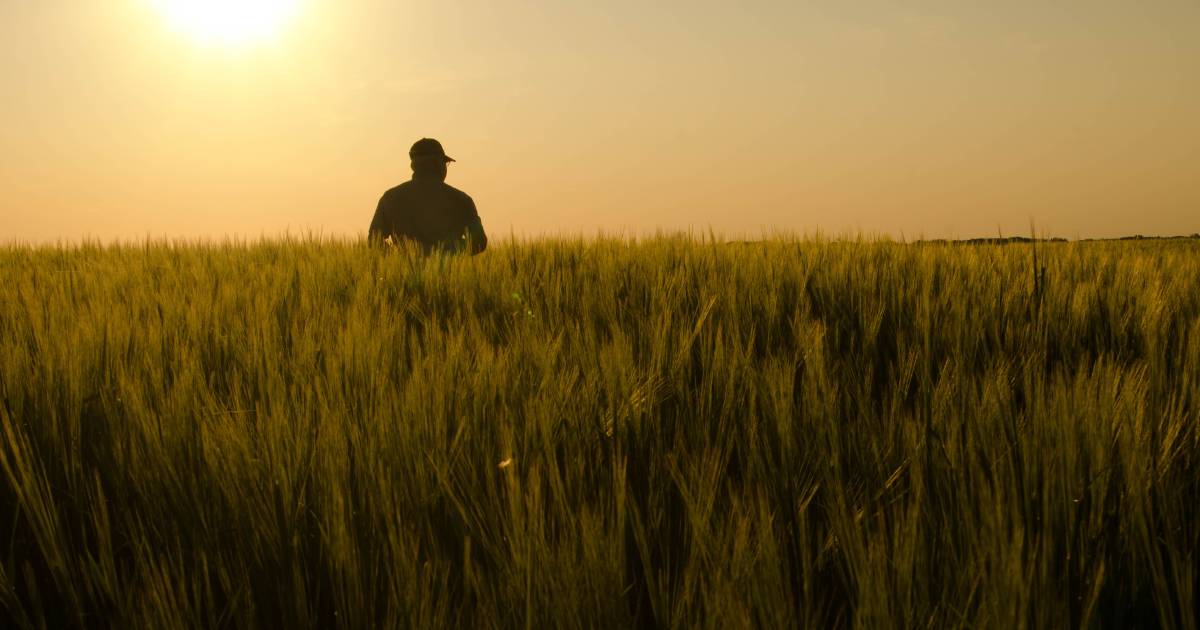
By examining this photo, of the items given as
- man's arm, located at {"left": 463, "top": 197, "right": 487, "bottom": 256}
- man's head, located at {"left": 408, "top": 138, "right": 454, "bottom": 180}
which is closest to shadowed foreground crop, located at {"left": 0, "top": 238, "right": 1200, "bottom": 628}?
man's arm, located at {"left": 463, "top": 197, "right": 487, "bottom": 256}

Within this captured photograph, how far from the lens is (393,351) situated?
5.53ft

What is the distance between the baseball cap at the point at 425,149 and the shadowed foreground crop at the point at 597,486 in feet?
13.8

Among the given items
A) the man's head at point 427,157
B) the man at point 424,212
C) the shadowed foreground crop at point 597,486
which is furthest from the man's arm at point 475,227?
the shadowed foreground crop at point 597,486

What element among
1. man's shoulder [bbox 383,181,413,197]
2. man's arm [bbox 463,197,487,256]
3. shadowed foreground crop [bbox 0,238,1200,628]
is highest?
man's shoulder [bbox 383,181,413,197]

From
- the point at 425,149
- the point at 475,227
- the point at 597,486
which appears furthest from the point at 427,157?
the point at 597,486

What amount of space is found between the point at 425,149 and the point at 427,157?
0.25ft

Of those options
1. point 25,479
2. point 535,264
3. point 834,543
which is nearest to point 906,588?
point 834,543

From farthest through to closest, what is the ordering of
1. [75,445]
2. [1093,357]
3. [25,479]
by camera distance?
[1093,357] < [75,445] < [25,479]

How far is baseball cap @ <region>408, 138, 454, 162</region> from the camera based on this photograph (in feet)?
19.3

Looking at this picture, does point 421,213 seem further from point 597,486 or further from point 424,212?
point 597,486

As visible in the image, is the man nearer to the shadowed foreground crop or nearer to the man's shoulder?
the man's shoulder

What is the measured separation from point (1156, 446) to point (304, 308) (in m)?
2.05

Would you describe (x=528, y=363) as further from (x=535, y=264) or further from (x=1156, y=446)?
(x=535, y=264)

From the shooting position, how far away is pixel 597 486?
3.26ft
